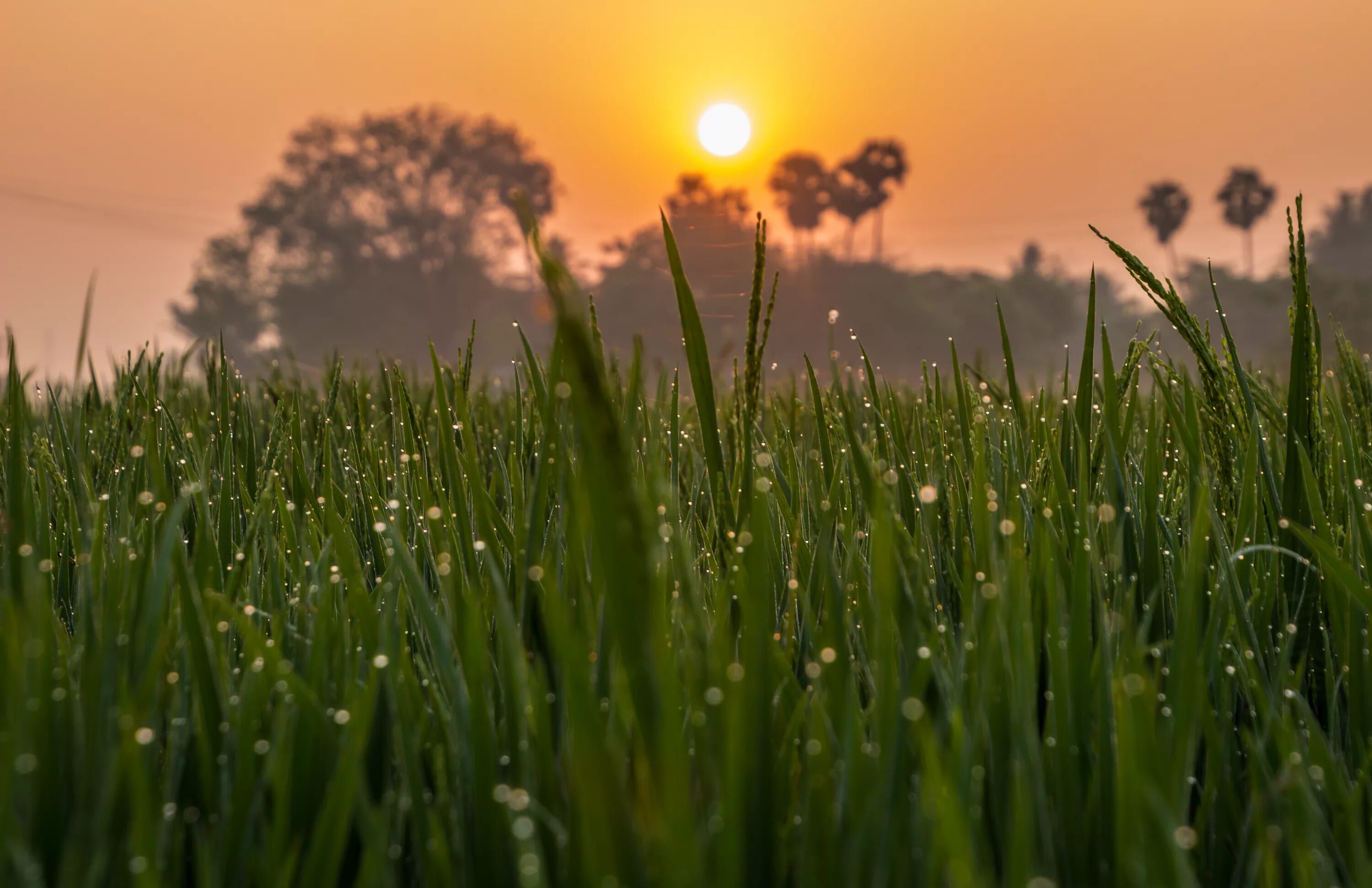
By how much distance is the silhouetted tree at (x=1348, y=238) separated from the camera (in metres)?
74.9

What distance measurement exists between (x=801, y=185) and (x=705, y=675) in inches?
2786

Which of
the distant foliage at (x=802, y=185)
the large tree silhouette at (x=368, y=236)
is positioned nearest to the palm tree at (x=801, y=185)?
the distant foliage at (x=802, y=185)

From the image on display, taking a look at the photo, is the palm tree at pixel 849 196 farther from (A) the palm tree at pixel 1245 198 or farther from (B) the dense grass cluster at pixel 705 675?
(B) the dense grass cluster at pixel 705 675

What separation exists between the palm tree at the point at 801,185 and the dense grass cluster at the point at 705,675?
67730mm

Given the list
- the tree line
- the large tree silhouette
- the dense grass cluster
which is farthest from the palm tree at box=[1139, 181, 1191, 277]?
the dense grass cluster

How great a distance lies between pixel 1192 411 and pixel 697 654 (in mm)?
776

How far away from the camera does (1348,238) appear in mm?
77375

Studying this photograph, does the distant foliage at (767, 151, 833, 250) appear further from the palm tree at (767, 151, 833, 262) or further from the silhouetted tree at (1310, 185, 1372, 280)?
the silhouetted tree at (1310, 185, 1372, 280)

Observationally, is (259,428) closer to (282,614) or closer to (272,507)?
(272,507)

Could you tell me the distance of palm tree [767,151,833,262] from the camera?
67.5 metres

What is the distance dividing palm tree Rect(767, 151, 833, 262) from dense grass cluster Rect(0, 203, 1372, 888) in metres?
67.7

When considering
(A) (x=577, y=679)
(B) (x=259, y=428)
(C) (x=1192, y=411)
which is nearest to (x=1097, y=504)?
(C) (x=1192, y=411)

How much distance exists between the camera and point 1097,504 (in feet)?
3.63

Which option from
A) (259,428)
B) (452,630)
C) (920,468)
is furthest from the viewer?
(259,428)
